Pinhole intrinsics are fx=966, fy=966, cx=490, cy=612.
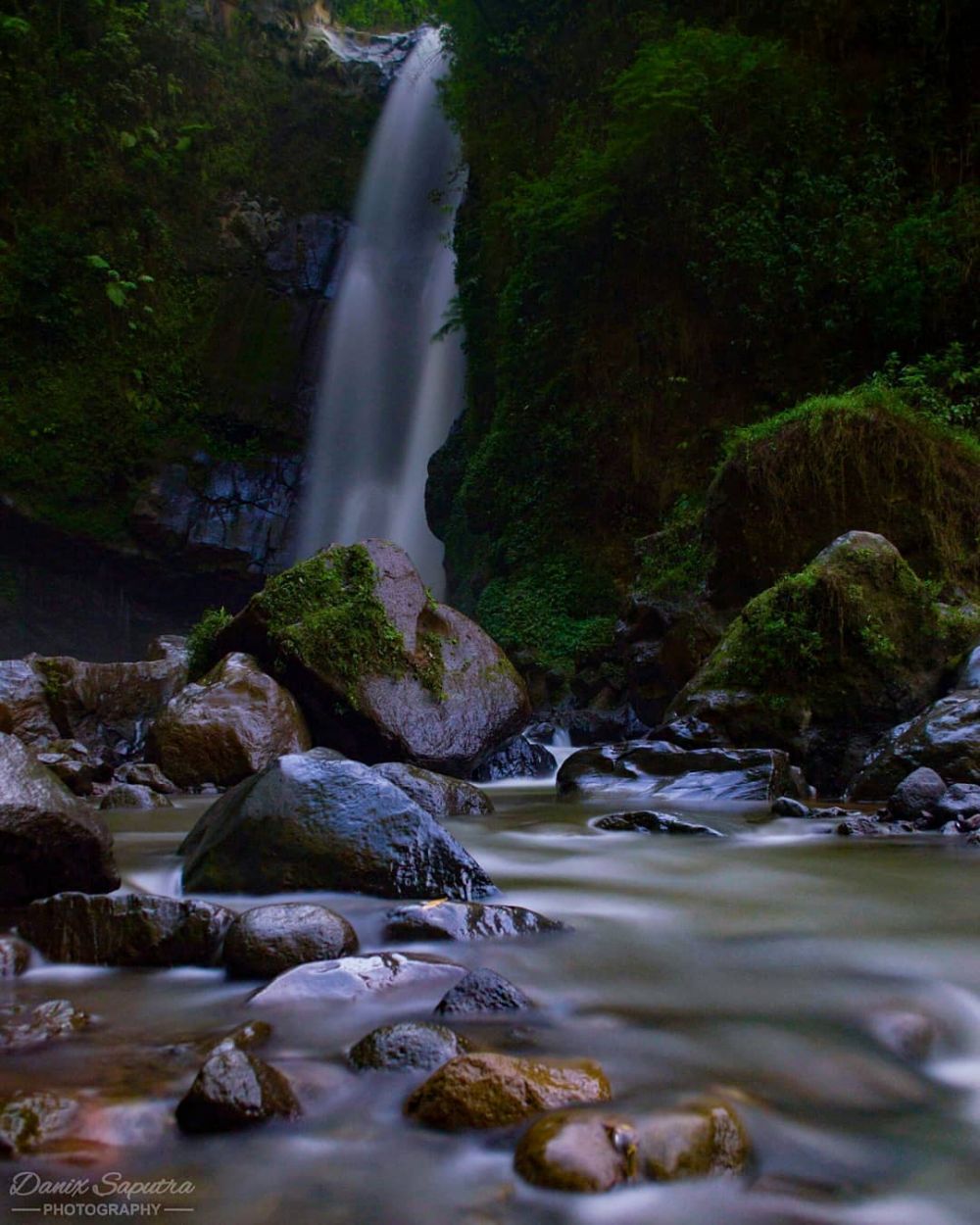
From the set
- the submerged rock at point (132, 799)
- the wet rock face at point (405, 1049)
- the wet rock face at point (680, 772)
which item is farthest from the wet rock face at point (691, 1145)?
the submerged rock at point (132, 799)

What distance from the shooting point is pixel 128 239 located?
21656 mm

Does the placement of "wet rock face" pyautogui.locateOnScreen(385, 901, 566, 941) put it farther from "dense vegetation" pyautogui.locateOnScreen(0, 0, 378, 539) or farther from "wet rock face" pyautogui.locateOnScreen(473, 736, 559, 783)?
"dense vegetation" pyautogui.locateOnScreen(0, 0, 378, 539)

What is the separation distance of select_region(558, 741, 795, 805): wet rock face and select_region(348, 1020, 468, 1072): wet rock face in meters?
4.29

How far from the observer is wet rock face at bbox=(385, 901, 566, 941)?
9.59 ft

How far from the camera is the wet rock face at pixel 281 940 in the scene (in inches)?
103

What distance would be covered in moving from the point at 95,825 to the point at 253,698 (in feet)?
13.6

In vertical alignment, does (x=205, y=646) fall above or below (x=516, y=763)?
above

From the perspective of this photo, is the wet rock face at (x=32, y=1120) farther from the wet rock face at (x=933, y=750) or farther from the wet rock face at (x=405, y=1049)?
the wet rock face at (x=933, y=750)

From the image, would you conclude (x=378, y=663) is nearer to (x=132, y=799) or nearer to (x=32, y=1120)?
(x=132, y=799)

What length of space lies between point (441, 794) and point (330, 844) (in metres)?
2.33

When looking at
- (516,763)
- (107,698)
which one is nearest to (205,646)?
(107,698)

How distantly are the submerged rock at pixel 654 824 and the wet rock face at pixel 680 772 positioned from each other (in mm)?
1092

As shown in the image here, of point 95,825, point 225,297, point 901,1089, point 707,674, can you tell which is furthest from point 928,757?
point 225,297

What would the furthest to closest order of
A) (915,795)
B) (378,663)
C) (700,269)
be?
(700,269) < (378,663) < (915,795)
